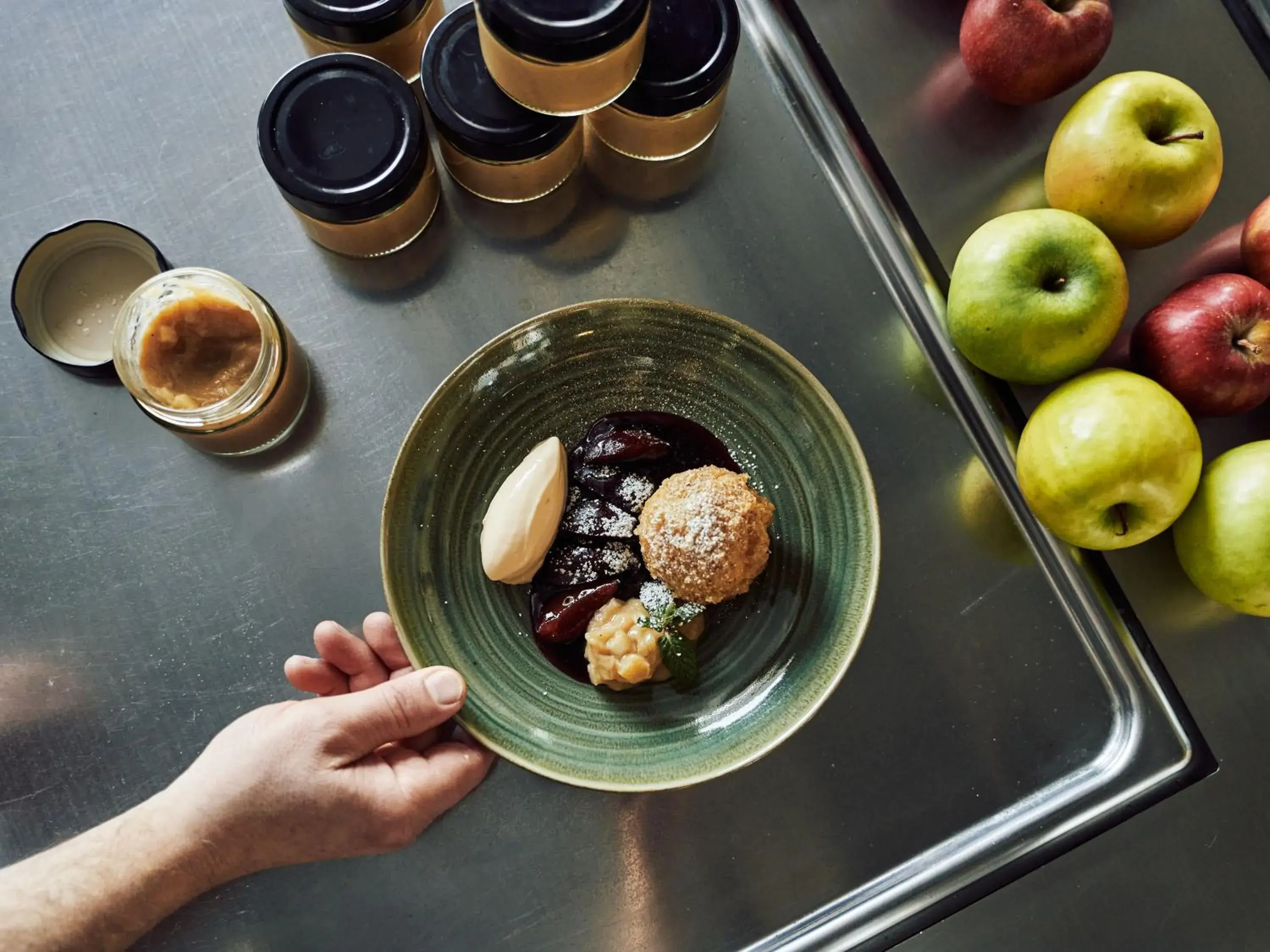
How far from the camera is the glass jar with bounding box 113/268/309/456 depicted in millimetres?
902

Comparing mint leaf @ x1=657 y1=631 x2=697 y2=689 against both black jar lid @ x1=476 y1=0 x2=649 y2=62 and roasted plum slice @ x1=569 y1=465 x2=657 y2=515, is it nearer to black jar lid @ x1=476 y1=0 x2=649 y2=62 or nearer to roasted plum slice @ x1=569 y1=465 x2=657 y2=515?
roasted plum slice @ x1=569 y1=465 x2=657 y2=515

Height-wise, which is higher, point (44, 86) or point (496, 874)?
point (44, 86)

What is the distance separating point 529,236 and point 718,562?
444 mm

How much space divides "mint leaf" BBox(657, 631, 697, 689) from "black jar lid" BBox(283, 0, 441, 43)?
0.65m

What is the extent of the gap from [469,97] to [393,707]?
583 millimetres

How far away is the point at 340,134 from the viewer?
89 cm

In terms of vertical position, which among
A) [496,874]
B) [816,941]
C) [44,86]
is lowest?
[816,941]

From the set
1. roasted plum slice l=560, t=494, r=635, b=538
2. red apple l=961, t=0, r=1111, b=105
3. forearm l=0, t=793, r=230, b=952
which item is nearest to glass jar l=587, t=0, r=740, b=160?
red apple l=961, t=0, r=1111, b=105

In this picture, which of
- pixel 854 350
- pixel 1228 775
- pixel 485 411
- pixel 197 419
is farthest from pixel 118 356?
pixel 1228 775

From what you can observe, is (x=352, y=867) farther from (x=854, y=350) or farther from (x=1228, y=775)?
(x=1228, y=775)

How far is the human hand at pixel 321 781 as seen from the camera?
33.4 inches

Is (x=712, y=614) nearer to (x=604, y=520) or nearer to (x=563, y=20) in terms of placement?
(x=604, y=520)

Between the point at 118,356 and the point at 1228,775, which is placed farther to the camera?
the point at 1228,775

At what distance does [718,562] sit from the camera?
880 mm
